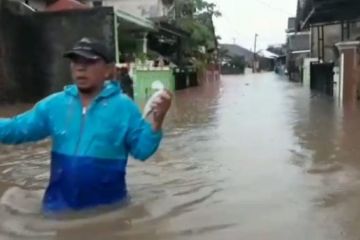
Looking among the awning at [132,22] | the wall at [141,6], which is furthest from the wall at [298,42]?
the awning at [132,22]

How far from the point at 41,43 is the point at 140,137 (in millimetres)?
15969

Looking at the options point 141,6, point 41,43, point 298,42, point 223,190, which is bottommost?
point 223,190

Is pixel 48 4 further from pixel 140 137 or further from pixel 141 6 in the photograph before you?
pixel 140 137

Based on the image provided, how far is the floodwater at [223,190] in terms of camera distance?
457cm

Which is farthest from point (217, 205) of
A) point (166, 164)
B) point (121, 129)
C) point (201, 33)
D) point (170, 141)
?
point (201, 33)

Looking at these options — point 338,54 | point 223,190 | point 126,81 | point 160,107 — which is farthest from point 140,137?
point 338,54

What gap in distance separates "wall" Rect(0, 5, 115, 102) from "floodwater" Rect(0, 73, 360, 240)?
28.1ft

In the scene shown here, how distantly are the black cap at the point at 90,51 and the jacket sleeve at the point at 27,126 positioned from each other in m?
0.40

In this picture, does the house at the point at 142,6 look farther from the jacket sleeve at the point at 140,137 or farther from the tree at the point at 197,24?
the jacket sleeve at the point at 140,137

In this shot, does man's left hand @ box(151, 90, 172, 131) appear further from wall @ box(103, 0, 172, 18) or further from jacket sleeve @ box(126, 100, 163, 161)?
wall @ box(103, 0, 172, 18)

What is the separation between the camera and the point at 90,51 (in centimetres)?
427

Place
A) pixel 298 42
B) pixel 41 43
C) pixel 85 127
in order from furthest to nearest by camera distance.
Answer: pixel 298 42 < pixel 41 43 < pixel 85 127

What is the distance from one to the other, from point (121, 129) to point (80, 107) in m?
0.30

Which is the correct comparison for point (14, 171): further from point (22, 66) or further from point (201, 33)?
point (201, 33)
